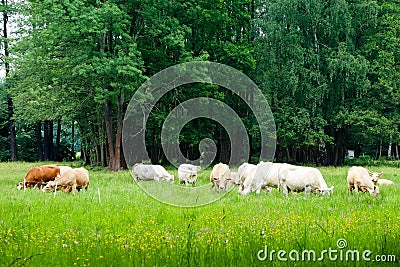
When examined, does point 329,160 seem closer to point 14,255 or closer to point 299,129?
point 299,129

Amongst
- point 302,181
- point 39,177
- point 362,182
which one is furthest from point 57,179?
point 362,182

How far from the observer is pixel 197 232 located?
8.48 metres

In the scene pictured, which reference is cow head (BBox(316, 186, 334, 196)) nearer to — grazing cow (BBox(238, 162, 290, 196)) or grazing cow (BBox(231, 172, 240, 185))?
grazing cow (BBox(238, 162, 290, 196))

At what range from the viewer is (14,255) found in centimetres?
663

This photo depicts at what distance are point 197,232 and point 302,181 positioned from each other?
833 centimetres

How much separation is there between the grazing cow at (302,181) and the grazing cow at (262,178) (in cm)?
34

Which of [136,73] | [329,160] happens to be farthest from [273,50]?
[136,73]

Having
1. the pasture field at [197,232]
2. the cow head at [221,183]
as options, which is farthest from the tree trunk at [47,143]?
the pasture field at [197,232]

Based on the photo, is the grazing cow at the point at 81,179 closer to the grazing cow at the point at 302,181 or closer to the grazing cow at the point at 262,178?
the grazing cow at the point at 262,178

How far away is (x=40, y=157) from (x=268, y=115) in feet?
87.5

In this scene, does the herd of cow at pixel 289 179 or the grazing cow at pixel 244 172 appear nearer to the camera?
the herd of cow at pixel 289 179

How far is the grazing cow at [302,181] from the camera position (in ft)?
52.4

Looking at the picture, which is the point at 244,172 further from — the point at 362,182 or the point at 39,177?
the point at 39,177

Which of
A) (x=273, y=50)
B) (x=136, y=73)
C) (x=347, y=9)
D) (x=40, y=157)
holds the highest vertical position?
(x=347, y=9)
